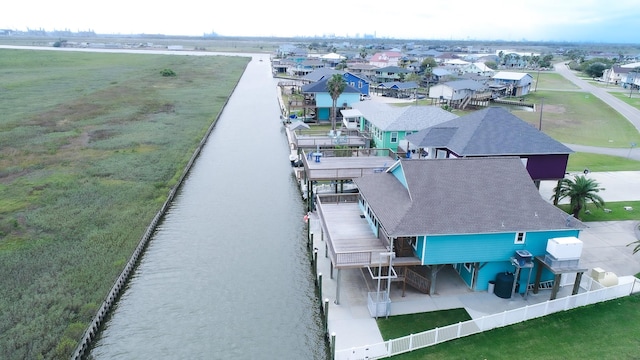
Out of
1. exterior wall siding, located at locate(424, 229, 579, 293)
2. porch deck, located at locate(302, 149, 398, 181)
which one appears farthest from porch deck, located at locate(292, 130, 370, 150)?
exterior wall siding, located at locate(424, 229, 579, 293)

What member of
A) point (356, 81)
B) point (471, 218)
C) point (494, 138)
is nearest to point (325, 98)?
point (356, 81)

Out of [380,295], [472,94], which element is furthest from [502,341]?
[472,94]

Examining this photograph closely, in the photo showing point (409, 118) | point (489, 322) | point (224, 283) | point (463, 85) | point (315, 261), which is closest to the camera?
point (489, 322)

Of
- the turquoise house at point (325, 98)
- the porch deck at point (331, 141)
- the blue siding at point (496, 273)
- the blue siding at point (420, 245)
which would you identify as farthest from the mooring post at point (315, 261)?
the turquoise house at point (325, 98)

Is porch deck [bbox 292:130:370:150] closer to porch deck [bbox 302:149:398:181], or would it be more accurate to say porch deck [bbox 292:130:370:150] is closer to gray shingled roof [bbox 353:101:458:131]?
gray shingled roof [bbox 353:101:458:131]

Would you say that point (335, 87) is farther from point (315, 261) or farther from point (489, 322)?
point (489, 322)

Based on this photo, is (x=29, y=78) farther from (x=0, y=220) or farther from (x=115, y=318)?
(x=115, y=318)
